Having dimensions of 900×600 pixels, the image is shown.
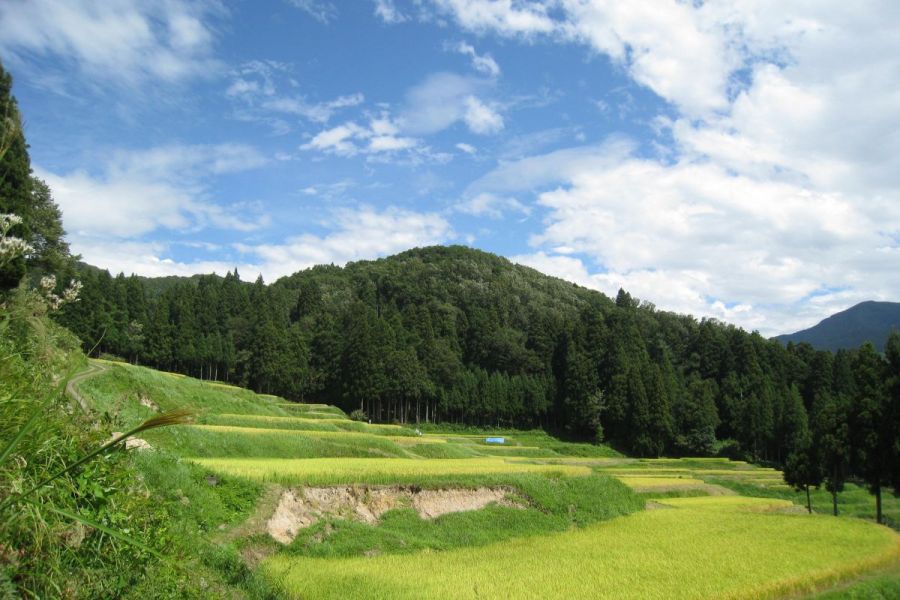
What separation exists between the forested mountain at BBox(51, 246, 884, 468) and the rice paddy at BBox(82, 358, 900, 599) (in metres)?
37.8

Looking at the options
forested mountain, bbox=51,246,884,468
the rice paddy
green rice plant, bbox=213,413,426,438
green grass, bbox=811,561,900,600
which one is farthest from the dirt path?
forested mountain, bbox=51,246,884,468

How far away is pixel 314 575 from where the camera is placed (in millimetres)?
12742

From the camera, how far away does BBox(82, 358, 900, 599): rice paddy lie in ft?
44.1

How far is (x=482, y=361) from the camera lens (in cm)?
9506

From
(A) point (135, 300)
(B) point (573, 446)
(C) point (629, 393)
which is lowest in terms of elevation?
(B) point (573, 446)

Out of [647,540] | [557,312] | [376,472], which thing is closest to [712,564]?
[647,540]

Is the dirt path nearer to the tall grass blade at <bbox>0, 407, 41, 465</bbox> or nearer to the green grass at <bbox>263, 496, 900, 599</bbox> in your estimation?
the tall grass blade at <bbox>0, 407, 41, 465</bbox>

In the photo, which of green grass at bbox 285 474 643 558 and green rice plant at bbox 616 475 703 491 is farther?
green rice plant at bbox 616 475 703 491

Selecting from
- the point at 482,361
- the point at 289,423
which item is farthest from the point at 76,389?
the point at 482,361

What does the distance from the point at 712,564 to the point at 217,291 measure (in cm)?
9127

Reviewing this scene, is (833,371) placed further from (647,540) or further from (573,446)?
(647,540)

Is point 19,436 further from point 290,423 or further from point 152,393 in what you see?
point 290,423

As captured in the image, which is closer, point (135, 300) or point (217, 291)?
point (135, 300)

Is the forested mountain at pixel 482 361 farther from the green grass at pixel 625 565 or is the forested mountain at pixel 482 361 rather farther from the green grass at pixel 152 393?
the green grass at pixel 625 565
